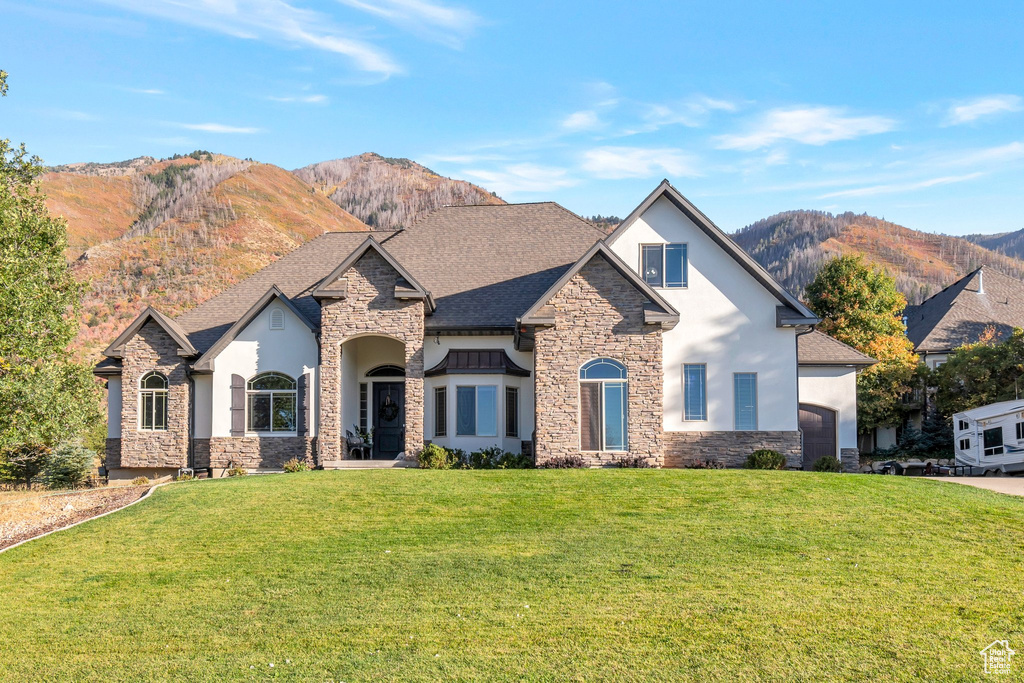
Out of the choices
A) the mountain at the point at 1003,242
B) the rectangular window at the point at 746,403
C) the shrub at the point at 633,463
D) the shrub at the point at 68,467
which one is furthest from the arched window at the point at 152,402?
the mountain at the point at 1003,242

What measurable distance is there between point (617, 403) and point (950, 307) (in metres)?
34.7

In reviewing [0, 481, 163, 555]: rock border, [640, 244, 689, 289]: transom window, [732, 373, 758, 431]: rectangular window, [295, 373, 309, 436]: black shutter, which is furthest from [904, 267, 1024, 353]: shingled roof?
[0, 481, 163, 555]: rock border

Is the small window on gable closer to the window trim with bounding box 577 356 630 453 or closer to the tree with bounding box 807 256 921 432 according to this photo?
the window trim with bounding box 577 356 630 453

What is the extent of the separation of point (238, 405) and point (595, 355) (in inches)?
426

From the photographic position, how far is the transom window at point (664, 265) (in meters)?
25.7

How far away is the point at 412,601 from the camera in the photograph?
39.3 feet

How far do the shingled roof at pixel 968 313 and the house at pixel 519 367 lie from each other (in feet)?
83.8

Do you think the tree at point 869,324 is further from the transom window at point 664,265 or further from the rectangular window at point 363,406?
the rectangular window at point 363,406

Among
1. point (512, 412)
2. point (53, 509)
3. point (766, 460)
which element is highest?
point (512, 412)

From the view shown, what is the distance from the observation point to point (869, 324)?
40812 mm

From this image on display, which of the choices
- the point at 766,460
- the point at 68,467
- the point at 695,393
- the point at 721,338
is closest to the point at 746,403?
the point at 695,393

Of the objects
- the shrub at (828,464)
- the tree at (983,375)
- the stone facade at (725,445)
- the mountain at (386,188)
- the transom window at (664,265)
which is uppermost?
A: the mountain at (386,188)

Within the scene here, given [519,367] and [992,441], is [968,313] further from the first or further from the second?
[519,367]

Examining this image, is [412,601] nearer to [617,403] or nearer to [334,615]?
[334,615]
